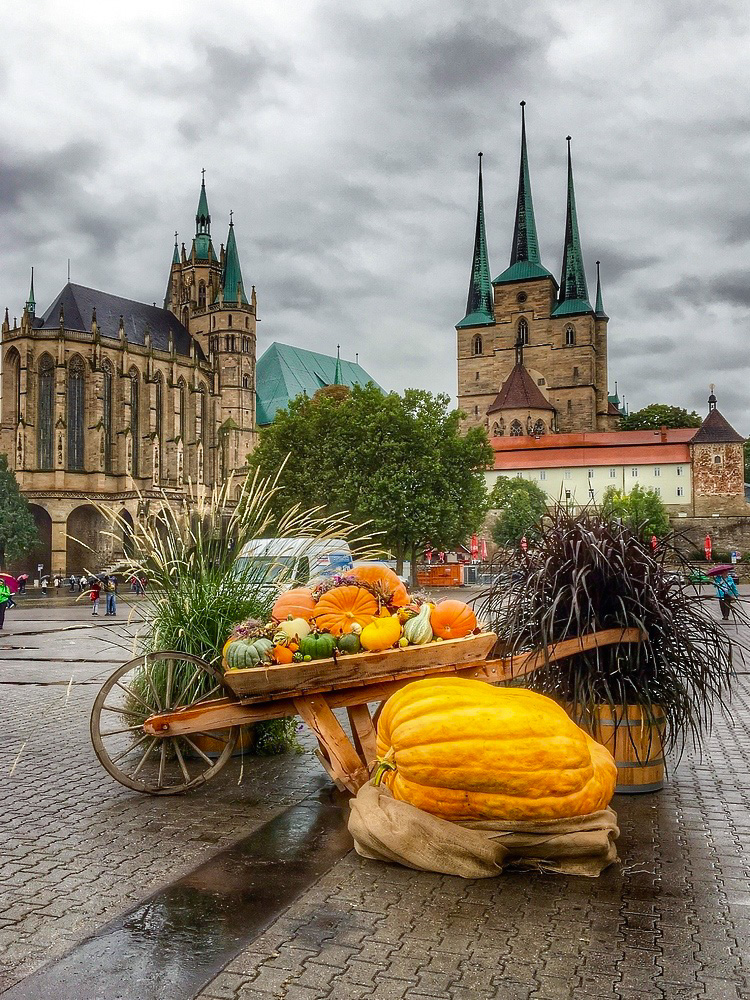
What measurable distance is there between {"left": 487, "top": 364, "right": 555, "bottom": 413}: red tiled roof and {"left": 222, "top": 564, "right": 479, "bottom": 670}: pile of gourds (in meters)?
87.2

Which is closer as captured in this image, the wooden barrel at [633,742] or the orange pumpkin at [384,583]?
the wooden barrel at [633,742]

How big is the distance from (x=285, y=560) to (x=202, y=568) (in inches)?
30.7

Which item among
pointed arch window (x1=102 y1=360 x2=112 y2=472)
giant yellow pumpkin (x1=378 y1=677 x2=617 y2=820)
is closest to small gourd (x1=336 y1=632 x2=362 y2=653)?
giant yellow pumpkin (x1=378 y1=677 x2=617 y2=820)

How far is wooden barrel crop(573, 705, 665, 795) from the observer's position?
5738 millimetres

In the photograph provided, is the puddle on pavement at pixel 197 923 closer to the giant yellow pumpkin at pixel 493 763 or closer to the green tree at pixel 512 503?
the giant yellow pumpkin at pixel 493 763

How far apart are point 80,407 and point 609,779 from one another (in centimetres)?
6668

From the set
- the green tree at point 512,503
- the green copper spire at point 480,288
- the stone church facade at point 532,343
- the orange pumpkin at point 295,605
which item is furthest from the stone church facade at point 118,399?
the orange pumpkin at point 295,605

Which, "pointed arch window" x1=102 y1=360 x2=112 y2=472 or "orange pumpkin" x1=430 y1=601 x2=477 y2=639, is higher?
"pointed arch window" x1=102 y1=360 x2=112 y2=472

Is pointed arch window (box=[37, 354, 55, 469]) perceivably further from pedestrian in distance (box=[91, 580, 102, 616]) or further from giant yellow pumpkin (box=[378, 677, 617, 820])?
giant yellow pumpkin (box=[378, 677, 617, 820])

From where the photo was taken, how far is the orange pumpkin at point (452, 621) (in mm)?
5742

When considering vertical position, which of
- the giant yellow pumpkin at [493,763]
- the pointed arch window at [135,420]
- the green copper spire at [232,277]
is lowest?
the giant yellow pumpkin at [493,763]

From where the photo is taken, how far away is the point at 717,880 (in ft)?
14.2

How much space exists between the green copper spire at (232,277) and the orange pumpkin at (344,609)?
77597mm

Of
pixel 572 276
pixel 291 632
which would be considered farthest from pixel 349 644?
pixel 572 276
